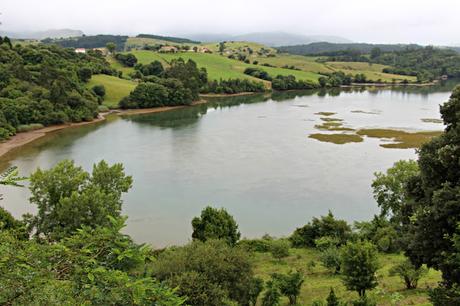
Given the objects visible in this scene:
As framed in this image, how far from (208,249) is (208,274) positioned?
139 cm

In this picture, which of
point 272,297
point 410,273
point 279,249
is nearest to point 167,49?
point 279,249

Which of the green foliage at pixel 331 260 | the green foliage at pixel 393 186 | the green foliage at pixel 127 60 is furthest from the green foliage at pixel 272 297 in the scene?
the green foliage at pixel 127 60

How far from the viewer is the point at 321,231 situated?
89.2ft

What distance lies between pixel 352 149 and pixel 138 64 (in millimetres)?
83496

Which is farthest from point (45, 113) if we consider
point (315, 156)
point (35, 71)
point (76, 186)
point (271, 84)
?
point (271, 84)

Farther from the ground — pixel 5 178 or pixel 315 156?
pixel 5 178

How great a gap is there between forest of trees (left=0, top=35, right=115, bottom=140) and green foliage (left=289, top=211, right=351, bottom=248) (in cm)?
4364

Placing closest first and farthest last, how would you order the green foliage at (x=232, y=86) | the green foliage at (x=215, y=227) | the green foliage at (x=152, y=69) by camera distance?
the green foliage at (x=215, y=227) → the green foliage at (x=232, y=86) → the green foliage at (x=152, y=69)

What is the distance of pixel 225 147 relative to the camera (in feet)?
174

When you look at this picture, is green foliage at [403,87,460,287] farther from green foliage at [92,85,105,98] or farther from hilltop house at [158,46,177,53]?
hilltop house at [158,46,177,53]

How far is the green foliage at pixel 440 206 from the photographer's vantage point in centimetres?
1230

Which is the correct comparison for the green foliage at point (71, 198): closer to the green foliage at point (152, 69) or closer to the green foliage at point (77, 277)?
the green foliage at point (77, 277)

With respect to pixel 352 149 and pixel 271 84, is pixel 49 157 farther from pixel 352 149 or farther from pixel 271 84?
pixel 271 84

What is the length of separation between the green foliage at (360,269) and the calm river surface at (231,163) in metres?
11.5
